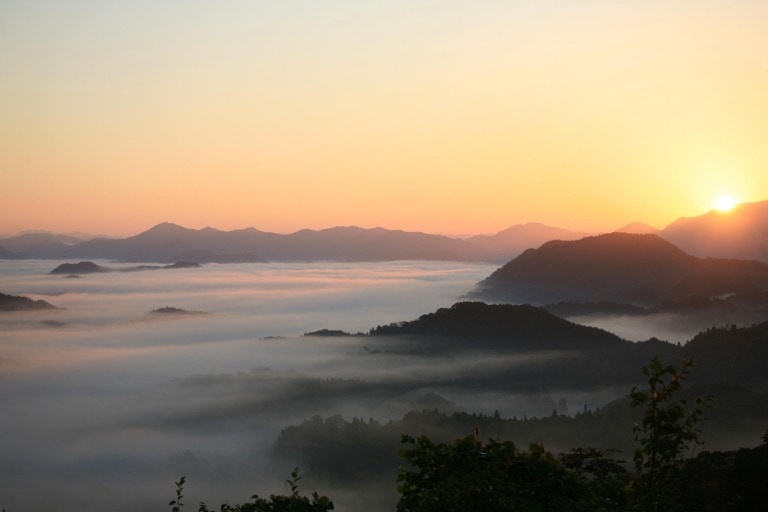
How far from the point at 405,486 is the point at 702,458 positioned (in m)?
85.2

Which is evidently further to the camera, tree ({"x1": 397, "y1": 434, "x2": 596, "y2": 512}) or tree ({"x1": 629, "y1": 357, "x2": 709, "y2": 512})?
tree ({"x1": 629, "y1": 357, "x2": 709, "y2": 512})

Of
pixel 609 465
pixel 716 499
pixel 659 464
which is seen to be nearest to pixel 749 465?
pixel 716 499

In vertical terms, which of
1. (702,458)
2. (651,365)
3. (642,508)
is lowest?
(702,458)

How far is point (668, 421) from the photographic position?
21.6 meters

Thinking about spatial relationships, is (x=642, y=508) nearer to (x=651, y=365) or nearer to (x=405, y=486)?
(x=651, y=365)

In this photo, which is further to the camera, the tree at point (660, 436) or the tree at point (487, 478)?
the tree at point (660, 436)

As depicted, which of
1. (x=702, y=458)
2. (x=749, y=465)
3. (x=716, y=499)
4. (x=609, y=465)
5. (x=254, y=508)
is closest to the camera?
(x=254, y=508)

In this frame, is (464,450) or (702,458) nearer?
(464,450)

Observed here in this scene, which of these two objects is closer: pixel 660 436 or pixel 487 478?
pixel 487 478

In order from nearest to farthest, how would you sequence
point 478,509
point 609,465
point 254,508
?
point 478,509, point 254,508, point 609,465

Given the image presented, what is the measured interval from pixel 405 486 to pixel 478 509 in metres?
2.32

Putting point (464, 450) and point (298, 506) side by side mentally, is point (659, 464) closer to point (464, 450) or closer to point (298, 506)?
point (464, 450)

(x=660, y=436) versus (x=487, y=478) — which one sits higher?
(x=660, y=436)

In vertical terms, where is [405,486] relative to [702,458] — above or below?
above
